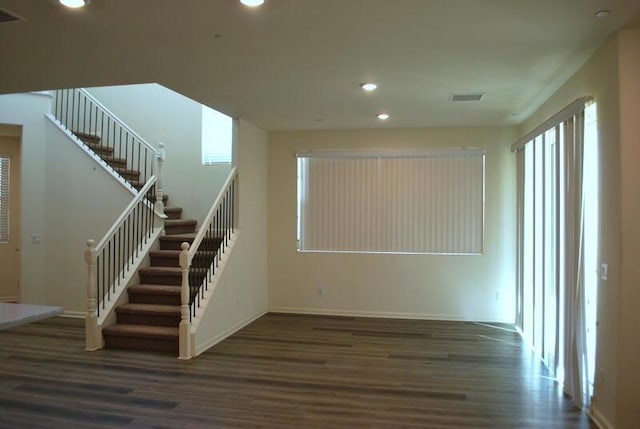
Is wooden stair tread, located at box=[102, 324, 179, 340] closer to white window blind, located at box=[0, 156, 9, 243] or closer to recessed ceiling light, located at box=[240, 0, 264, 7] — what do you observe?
recessed ceiling light, located at box=[240, 0, 264, 7]

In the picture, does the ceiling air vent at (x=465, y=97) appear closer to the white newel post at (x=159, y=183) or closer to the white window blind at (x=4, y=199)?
the white newel post at (x=159, y=183)

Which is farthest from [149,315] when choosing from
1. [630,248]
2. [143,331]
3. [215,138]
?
[630,248]

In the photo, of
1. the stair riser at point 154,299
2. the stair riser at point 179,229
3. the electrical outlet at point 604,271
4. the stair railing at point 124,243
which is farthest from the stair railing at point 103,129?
the electrical outlet at point 604,271

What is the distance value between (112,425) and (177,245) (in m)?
3.13

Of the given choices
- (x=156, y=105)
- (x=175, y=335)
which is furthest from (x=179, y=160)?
(x=175, y=335)

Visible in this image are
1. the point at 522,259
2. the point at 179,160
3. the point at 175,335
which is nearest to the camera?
the point at 175,335

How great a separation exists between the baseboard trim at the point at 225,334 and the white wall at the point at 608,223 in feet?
11.9

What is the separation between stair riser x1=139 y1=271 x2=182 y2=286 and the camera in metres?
5.63

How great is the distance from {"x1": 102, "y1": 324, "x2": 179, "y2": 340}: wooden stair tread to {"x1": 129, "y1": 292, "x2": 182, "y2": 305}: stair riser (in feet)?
1.19

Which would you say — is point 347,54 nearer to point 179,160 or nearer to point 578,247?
point 578,247

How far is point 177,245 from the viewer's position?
611 centimetres

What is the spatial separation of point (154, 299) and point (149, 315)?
0.96 feet

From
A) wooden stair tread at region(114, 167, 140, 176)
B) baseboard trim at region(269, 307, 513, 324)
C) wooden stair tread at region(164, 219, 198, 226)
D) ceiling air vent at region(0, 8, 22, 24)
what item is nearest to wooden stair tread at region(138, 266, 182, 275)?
wooden stair tread at region(164, 219, 198, 226)

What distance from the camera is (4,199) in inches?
294
